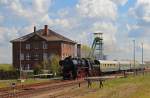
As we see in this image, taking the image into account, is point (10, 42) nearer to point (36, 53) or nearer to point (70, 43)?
point (36, 53)

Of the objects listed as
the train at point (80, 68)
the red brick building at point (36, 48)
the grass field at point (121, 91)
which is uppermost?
the red brick building at point (36, 48)

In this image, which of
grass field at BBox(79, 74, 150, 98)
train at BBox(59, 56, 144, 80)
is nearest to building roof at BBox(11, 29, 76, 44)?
train at BBox(59, 56, 144, 80)

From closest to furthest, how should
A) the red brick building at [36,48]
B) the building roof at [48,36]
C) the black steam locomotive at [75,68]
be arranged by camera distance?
the black steam locomotive at [75,68]
the red brick building at [36,48]
the building roof at [48,36]

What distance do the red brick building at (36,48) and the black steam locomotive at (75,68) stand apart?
49977 millimetres

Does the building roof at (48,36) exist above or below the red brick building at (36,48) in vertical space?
→ above

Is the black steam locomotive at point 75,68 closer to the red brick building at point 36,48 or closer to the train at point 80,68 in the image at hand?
the train at point 80,68

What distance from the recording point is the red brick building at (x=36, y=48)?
11100 centimetres

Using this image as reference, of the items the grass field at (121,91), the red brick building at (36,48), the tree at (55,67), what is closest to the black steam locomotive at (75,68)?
the grass field at (121,91)

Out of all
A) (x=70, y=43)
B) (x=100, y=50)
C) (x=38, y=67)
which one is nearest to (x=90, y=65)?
(x=38, y=67)

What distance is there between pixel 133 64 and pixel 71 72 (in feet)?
154

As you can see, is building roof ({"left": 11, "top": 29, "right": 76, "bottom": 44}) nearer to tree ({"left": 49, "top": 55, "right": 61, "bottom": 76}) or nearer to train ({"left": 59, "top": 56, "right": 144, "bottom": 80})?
tree ({"left": 49, "top": 55, "right": 61, "bottom": 76})

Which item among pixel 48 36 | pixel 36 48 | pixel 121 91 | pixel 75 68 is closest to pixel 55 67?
pixel 36 48

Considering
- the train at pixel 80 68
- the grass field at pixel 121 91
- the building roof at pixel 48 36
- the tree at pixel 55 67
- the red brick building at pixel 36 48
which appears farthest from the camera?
the building roof at pixel 48 36

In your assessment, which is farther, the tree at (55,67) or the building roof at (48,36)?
the building roof at (48,36)
